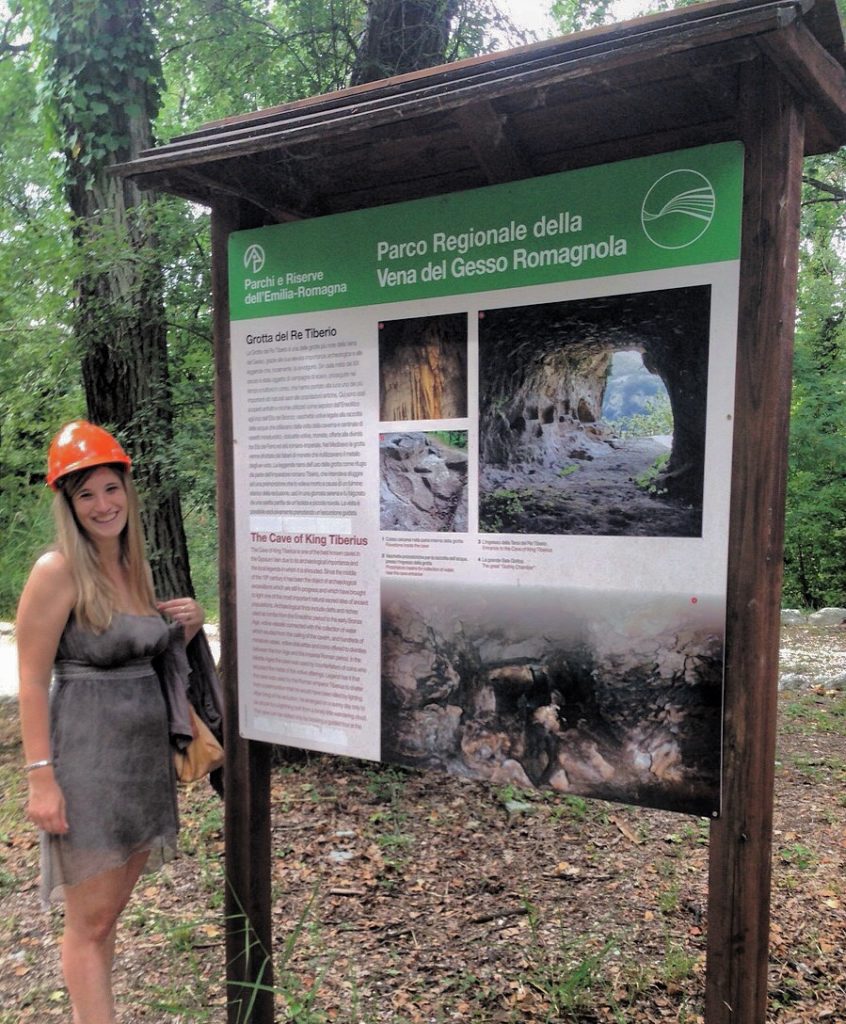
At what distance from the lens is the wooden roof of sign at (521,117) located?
1.69 m

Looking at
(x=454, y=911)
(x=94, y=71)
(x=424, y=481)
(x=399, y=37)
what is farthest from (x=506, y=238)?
(x=94, y=71)

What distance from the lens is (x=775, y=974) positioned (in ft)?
10.1

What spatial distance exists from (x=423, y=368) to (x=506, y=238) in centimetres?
42

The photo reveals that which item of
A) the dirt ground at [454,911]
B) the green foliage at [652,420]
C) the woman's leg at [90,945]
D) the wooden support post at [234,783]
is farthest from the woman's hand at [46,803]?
the green foliage at [652,420]

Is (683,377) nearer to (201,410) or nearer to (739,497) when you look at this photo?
(739,497)

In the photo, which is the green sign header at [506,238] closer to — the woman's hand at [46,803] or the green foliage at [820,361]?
the woman's hand at [46,803]

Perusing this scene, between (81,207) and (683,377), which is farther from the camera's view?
(81,207)

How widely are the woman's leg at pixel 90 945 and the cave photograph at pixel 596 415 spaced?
1631 millimetres

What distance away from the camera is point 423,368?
2.31 metres

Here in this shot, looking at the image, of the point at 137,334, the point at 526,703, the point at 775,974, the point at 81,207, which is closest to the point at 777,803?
the point at 775,974

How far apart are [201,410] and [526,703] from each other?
3.61 m

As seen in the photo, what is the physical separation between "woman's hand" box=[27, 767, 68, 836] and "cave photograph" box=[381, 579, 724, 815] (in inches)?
38.3

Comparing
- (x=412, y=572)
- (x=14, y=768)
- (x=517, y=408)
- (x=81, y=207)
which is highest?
(x=81, y=207)

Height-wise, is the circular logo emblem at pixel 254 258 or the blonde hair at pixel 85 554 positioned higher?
the circular logo emblem at pixel 254 258
